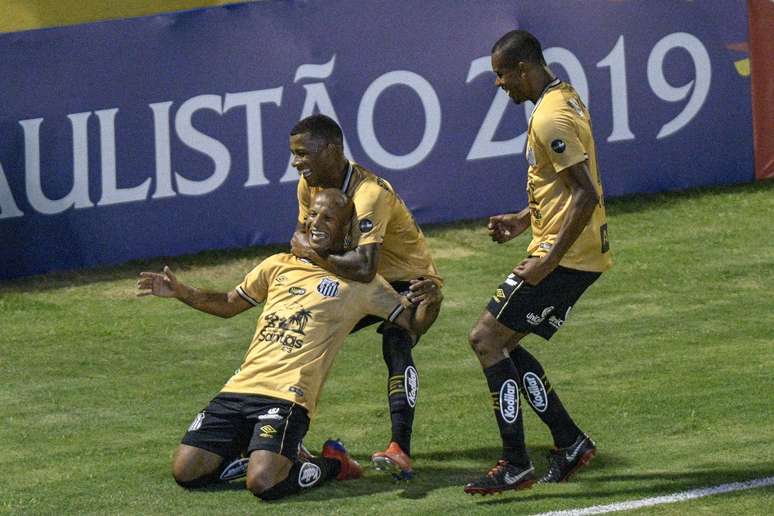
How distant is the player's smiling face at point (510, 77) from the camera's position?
29.2ft

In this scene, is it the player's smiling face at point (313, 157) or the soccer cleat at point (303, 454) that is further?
the player's smiling face at point (313, 157)

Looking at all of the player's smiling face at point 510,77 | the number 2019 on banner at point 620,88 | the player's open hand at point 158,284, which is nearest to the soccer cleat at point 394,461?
the player's open hand at point 158,284

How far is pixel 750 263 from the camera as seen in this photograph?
46.2ft

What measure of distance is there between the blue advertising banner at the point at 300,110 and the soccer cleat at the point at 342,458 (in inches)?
227

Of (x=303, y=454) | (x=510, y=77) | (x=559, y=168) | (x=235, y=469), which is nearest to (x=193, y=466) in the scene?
(x=235, y=469)

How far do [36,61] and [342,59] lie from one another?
2.66 metres

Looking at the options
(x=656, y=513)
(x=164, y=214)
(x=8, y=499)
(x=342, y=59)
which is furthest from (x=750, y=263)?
Answer: (x=8, y=499)

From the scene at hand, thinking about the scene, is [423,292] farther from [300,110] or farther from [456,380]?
[300,110]

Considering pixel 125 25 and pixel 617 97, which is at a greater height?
pixel 125 25

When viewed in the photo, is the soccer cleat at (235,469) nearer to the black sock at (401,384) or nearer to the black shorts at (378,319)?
the black sock at (401,384)

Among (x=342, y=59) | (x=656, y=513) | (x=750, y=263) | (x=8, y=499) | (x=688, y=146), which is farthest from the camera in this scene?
(x=688, y=146)

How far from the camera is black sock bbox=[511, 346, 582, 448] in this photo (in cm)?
927

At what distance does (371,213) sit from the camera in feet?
30.4

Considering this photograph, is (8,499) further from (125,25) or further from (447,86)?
(447,86)
